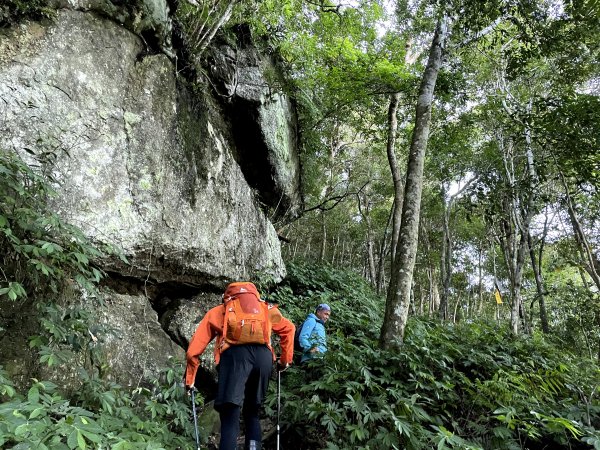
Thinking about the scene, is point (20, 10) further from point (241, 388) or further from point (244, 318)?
point (241, 388)

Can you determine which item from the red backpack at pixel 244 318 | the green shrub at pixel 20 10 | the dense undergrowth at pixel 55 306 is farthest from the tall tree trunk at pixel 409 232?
the green shrub at pixel 20 10

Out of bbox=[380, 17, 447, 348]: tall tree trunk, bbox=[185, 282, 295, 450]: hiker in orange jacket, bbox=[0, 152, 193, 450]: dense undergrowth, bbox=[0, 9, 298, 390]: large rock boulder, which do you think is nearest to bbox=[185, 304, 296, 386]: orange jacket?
bbox=[185, 282, 295, 450]: hiker in orange jacket

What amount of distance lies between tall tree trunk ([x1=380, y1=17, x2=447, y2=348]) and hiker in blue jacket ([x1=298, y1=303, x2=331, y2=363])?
959 mm

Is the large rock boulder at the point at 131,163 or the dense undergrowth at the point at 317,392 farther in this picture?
the large rock boulder at the point at 131,163

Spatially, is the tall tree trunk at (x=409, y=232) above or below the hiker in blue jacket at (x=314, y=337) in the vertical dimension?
above

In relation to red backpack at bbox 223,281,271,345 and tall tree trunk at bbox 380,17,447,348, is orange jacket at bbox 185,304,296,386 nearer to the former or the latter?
red backpack at bbox 223,281,271,345

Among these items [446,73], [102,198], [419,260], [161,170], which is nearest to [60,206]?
[102,198]

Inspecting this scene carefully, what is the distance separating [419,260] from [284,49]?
61.9ft

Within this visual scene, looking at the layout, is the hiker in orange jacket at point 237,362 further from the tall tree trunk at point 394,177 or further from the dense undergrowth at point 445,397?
the tall tree trunk at point 394,177

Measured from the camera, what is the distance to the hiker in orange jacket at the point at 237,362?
3904 millimetres

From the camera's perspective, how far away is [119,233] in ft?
17.8

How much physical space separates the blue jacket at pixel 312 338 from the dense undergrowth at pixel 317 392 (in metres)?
0.22

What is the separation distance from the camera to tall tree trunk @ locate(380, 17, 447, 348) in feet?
18.8

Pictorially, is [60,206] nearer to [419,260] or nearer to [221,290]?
[221,290]
